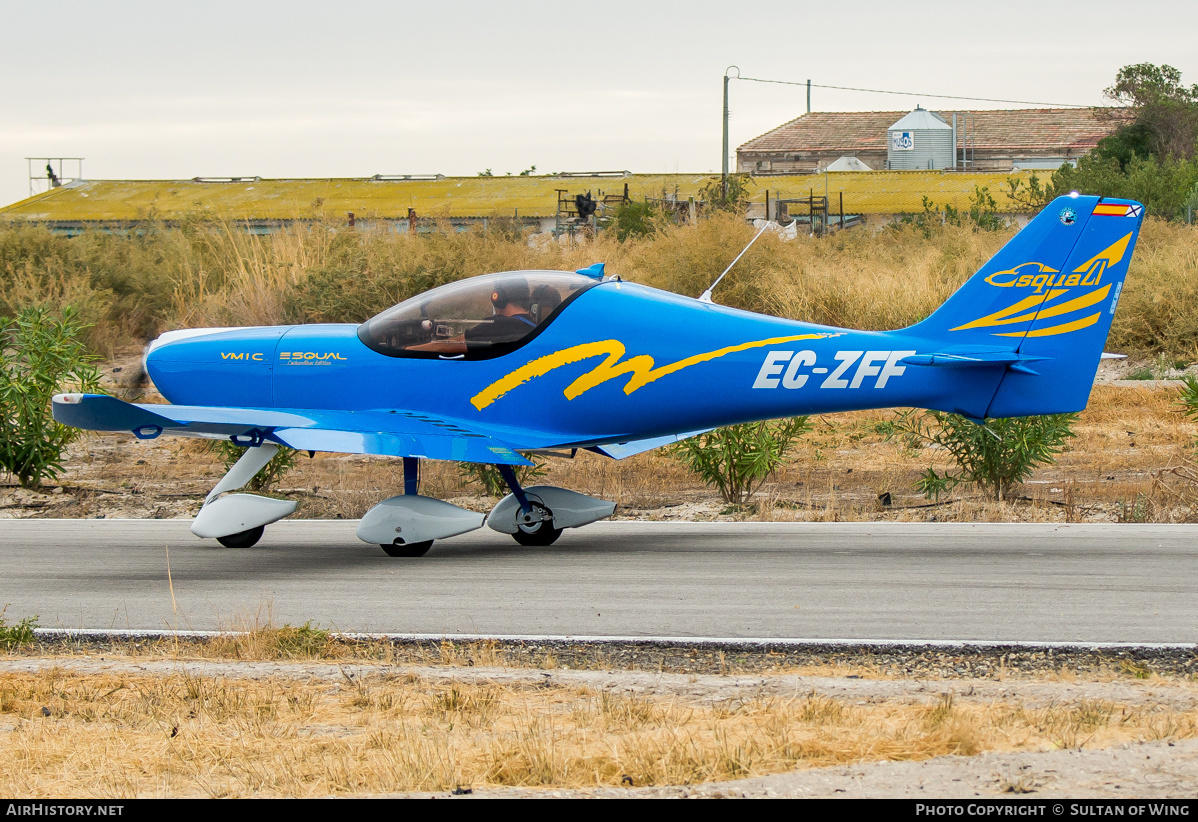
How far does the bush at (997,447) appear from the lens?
15.3 metres

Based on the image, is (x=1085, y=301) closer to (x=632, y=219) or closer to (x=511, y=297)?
(x=511, y=297)

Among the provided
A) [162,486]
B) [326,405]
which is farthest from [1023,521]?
[162,486]

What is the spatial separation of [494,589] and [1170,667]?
5176 mm

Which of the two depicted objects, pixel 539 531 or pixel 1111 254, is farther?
pixel 539 531

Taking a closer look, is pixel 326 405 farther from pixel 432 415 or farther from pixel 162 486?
pixel 162 486

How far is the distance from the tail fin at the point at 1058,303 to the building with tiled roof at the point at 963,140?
239ft

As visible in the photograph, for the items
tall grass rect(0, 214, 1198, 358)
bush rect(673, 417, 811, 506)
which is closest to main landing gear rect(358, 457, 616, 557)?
bush rect(673, 417, 811, 506)

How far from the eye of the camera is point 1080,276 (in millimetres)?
11422

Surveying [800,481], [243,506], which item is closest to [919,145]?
A: [800,481]

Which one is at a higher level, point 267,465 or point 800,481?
point 267,465

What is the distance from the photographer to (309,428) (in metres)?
12.1

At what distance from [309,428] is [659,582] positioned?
3.66 metres

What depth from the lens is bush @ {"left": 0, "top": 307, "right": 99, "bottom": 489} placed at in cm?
1700

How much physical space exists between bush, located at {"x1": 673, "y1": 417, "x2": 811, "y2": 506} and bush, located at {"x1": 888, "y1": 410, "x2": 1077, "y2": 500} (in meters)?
1.41
